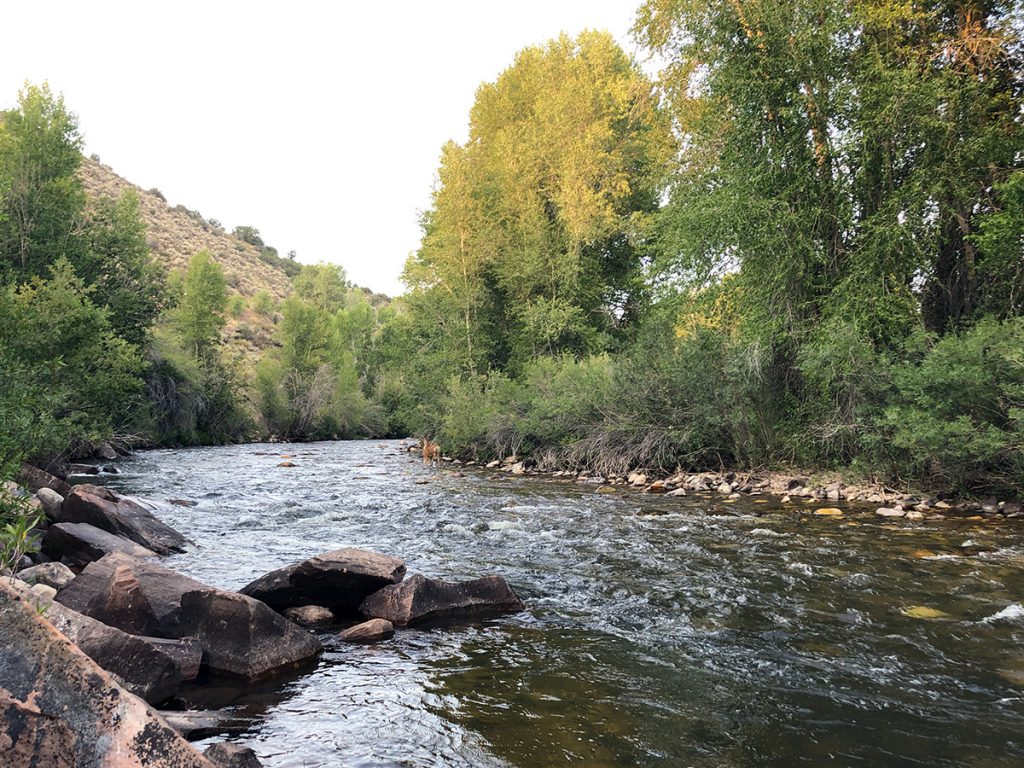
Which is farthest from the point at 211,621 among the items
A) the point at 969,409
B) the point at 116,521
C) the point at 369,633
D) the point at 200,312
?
the point at 200,312

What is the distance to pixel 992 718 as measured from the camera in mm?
3854

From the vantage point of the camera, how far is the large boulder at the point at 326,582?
593 centimetres

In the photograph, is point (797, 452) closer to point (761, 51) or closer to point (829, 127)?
point (829, 127)

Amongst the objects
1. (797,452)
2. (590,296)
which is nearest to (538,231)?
(590,296)

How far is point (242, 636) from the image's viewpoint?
4.66 m

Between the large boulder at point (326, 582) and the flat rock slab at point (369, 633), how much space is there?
55 centimetres

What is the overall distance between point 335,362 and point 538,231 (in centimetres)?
2956

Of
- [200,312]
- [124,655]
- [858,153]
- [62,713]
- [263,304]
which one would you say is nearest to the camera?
[62,713]

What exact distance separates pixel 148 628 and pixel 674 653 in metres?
3.98

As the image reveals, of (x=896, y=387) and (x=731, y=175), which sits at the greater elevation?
(x=731, y=175)

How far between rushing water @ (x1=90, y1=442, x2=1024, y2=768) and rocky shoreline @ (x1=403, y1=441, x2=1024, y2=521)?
999 millimetres

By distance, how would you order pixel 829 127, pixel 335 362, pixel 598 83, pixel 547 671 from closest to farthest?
pixel 547 671, pixel 829 127, pixel 598 83, pixel 335 362

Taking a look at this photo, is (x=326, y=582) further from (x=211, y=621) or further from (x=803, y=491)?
(x=803, y=491)

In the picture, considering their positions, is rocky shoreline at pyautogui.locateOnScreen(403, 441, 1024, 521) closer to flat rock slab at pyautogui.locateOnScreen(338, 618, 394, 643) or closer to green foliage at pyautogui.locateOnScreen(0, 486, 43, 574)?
flat rock slab at pyautogui.locateOnScreen(338, 618, 394, 643)
